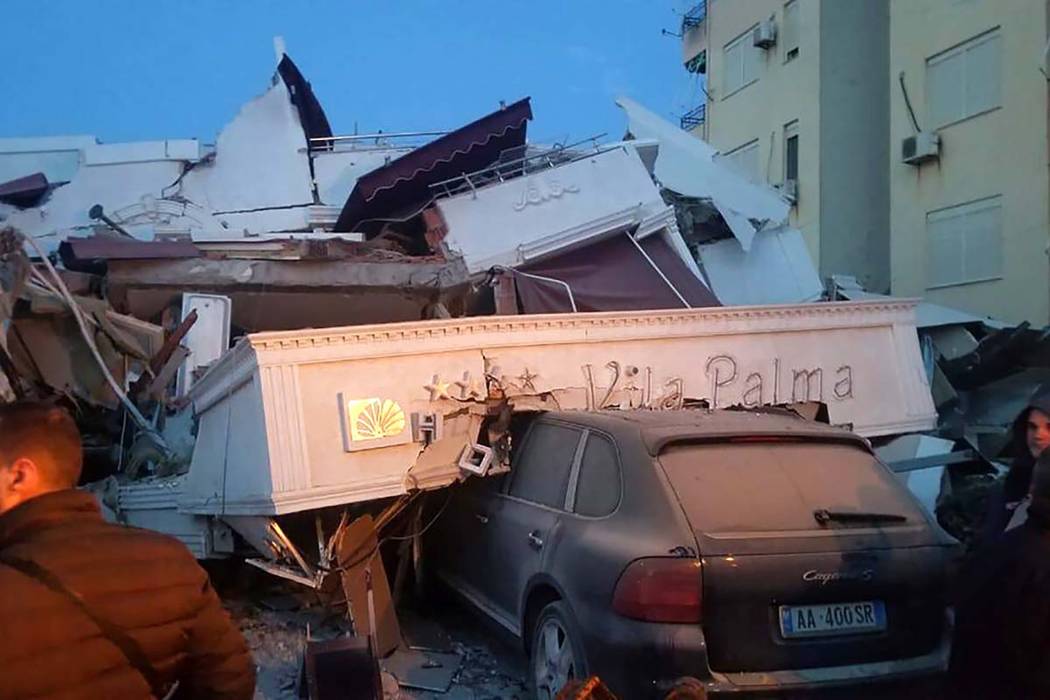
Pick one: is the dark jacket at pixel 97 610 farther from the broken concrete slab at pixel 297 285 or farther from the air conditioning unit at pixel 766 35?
the air conditioning unit at pixel 766 35

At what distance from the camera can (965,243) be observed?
16875mm

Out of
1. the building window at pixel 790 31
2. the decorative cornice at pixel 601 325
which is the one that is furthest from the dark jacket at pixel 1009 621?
the building window at pixel 790 31

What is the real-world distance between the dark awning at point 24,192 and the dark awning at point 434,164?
17.6 ft

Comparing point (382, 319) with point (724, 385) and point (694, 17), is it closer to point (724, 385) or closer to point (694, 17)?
point (724, 385)

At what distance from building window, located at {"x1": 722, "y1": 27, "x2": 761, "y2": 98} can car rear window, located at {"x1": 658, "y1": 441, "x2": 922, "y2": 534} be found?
815 inches

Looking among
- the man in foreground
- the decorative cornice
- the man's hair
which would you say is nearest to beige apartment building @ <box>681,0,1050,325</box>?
the decorative cornice

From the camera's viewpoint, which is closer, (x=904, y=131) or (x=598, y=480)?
(x=598, y=480)

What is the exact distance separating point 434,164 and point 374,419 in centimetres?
592

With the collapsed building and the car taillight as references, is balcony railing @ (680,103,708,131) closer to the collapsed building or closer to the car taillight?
the collapsed building

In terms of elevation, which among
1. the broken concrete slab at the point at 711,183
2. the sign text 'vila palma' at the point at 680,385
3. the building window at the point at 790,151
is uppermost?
the building window at the point at 790,151

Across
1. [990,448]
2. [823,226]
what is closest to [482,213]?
[990,448]

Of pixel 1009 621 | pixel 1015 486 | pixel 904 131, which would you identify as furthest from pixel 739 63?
pixel 1009 621

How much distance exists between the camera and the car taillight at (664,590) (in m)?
4.03

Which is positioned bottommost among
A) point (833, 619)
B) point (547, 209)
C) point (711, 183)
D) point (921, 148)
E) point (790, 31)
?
point (833, 619)
